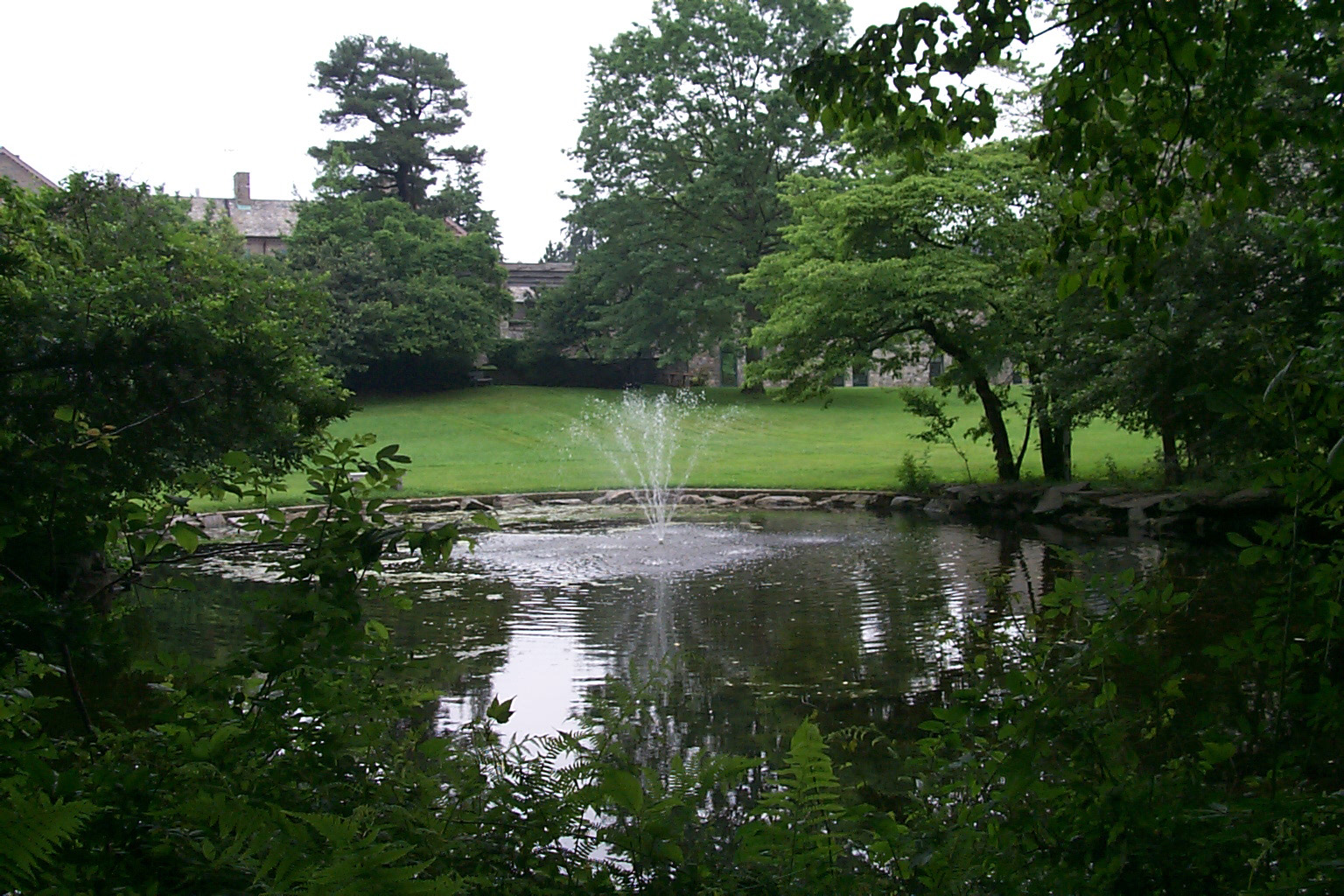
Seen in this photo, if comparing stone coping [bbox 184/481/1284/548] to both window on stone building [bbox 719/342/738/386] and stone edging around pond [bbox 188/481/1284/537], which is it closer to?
stone edging around pond [bbox 188/481/1284/537]

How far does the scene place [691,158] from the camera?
Result: 43.1 m

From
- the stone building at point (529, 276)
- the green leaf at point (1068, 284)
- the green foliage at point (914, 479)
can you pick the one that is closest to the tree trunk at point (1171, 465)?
the green foliage at point (914, 479)

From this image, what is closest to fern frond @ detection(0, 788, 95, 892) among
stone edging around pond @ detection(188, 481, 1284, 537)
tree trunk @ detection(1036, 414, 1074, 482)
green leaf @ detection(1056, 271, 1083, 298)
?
green leaf @ detection(1056, 271, 1083, 298)

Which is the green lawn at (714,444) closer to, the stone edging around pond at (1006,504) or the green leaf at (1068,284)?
the stone edging around pond at (1006,504)

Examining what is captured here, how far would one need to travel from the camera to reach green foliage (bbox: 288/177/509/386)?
1548 inches

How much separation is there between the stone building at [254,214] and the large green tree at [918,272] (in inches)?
1528

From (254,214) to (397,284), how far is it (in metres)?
19.8

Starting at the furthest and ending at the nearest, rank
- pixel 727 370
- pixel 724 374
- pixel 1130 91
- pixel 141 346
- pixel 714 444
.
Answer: pixel 724 374, pixel 727 370, pixel 714 444, pixel 141 346, pixel 1130 91

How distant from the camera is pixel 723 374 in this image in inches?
2181

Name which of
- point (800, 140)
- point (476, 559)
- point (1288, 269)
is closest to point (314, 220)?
point (800, 140)

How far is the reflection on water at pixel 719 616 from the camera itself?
649cm

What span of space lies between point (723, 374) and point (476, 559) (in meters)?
42.8

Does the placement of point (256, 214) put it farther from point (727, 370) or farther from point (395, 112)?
point (727, 370)

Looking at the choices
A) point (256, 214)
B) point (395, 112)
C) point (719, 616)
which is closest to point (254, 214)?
point (256, 214)
